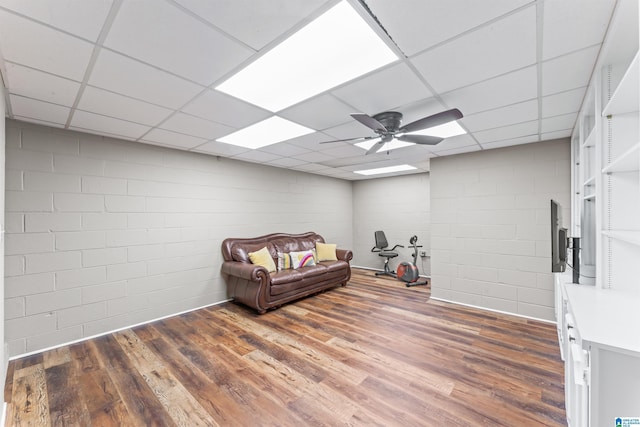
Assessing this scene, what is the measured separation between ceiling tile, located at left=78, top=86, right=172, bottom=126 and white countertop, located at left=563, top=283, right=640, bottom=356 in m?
3.31

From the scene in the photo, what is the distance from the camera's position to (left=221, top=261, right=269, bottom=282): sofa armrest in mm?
3763

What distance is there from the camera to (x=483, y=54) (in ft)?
5.25

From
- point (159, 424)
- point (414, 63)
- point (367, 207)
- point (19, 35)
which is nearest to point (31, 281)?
point (159, 424)

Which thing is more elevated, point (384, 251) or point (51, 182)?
point (51, 182)

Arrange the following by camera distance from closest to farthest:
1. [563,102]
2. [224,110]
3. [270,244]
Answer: [563,102] → [224,110] → [270,244]

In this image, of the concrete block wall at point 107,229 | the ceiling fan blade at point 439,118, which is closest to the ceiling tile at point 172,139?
the concrete block wall at point 107,229

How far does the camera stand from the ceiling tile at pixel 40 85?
177 cm

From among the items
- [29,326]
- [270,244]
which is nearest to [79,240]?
[29,326]

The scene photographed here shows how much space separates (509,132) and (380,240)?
3628mm

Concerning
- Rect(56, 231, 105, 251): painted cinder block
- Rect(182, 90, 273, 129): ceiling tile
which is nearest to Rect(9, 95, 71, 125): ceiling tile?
Rect(182, 90, 273, 129): ceiling tile

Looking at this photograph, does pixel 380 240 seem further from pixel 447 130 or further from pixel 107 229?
pixel 107 229

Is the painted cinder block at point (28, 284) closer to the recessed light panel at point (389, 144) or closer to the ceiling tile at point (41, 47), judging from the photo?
the ceiling tile at point (41, 47)

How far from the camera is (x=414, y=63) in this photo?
170 centimetres

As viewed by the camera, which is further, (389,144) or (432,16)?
(389,144)
